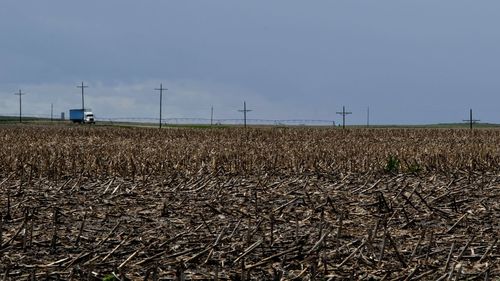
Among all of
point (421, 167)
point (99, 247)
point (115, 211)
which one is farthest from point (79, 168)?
point (99, 247)

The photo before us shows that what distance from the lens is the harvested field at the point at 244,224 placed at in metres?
7.93

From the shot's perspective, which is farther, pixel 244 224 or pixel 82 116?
pixel 82 116

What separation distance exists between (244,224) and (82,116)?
11824 cm

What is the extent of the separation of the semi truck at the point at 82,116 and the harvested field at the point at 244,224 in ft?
346

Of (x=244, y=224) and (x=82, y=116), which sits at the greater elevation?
(x=82, y=116)

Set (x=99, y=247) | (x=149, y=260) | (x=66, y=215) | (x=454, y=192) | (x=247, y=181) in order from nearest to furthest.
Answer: (x=149, y=260), (x=99, y=247), (x=66, y=215), (x=454, y=192), (x=247, y=181)

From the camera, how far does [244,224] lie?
10.9 m

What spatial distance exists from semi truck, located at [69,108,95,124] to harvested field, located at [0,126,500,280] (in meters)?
105

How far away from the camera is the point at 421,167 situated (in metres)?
20.8

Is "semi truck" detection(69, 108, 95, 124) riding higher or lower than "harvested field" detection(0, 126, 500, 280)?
higher

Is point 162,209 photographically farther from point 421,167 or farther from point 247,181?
point 421,167

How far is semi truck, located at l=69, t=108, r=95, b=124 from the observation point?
12331cm

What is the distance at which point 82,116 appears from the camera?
125375mm

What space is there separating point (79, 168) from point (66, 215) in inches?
335
